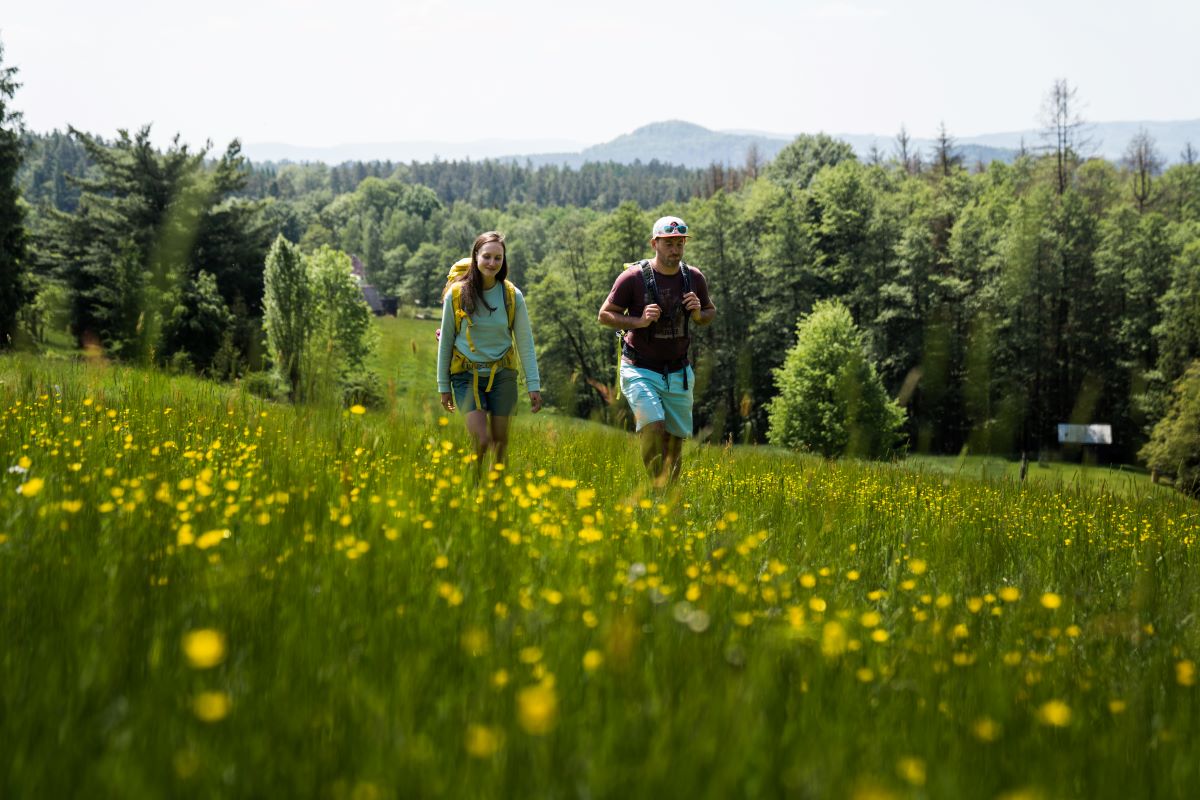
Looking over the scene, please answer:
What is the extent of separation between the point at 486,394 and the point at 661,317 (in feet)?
5.54

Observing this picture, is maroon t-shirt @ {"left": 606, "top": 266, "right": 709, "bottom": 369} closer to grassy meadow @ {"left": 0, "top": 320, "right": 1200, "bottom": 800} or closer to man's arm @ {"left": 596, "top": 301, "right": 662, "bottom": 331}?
man's arm @ {"left": 596, "top": 301, "right": 662, "bottom": 331}

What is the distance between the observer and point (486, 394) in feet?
23.4

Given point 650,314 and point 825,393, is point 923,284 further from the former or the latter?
point 650,314

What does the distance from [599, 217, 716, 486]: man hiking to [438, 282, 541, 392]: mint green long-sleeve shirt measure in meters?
0.82

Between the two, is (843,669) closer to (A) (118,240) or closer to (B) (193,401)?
(B) (193,401)

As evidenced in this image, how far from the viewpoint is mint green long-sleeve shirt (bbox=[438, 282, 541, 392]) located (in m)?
7.01

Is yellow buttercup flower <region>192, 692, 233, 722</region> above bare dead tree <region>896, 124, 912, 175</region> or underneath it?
underneath

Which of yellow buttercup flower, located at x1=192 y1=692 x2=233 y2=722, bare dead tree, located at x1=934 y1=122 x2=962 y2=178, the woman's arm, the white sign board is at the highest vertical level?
bare dead tree, located at x1=934 y1=122 x2=962 y2=178

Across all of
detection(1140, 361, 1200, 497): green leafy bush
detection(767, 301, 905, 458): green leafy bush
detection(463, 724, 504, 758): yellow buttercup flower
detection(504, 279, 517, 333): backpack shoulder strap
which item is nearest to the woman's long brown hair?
detection(504, 279, 517, 333): backpack shoulder strap

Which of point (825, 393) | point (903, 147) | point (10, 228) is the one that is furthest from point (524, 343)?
point (903, 147)

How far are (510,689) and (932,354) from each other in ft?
191

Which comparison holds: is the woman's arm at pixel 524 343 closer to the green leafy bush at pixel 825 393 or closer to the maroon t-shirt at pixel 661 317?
the maroon t-shirt at pixel 661 317

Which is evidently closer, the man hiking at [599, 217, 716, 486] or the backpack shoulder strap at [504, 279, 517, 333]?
the backpack shoulder strap at [504, 279, 517, 333]

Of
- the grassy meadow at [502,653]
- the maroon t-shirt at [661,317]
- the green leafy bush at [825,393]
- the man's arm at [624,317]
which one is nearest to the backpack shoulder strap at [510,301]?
the man's arm at [624,317]
